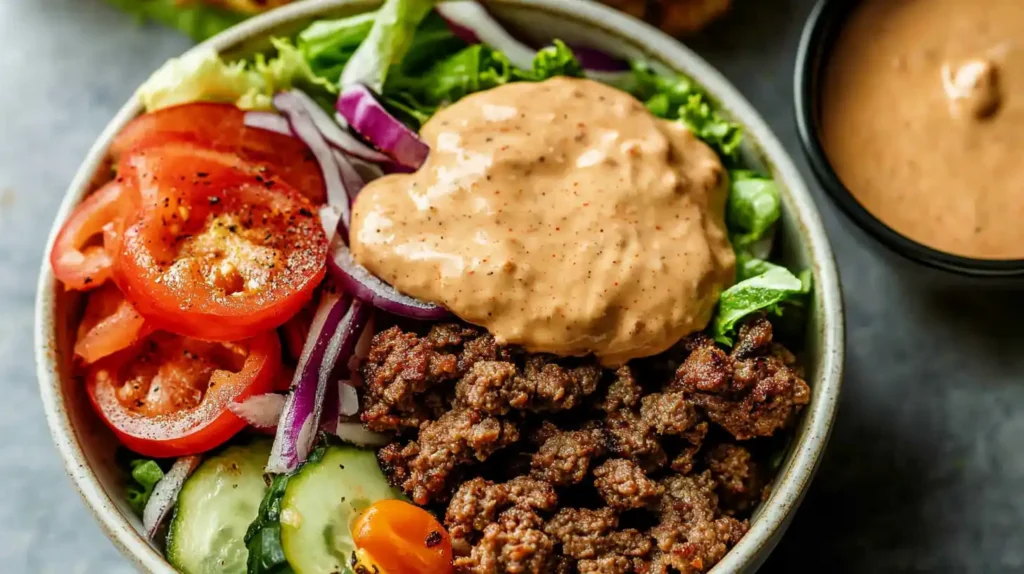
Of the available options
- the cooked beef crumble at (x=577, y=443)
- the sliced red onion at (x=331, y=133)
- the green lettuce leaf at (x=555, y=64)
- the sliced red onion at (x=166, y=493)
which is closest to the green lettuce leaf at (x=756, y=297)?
the cooked beef crumble at (x=577, y=443)

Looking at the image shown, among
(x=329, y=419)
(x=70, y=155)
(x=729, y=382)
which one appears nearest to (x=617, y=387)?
(x=729, y=382)

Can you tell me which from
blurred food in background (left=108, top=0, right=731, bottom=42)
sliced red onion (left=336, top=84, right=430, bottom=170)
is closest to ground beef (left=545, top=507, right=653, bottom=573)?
sliced red onion (left=336, top=84, right=430, bottom=170)

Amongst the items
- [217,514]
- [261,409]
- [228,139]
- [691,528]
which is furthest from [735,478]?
[228,139]

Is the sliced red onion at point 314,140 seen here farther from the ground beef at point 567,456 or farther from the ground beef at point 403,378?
the ground beef at point 567,456

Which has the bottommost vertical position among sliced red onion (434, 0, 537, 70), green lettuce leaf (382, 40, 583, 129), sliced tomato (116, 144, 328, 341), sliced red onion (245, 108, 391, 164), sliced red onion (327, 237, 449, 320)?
sliced red onion (327, 237, 449, 320)

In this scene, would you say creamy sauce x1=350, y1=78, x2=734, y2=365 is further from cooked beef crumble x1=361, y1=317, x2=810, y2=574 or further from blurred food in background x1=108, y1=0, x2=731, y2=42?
blurred food in background x1=108, y1=0, x2=731, y2=42

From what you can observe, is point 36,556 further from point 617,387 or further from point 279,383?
point 617,387
